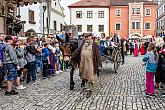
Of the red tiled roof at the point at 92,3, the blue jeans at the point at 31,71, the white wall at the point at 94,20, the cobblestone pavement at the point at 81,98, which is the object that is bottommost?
the cobblestone pavement at the point at 81,98

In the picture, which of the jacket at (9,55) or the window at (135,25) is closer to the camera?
the jacket at (9,55)

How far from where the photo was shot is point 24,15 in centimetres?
3431

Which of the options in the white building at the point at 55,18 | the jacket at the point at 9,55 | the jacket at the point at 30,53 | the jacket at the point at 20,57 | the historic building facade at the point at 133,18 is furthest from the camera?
the historic building facade at the point at 133,18

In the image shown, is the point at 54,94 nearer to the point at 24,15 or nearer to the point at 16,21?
the point at 16,21

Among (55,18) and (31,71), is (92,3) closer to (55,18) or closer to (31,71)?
(55,18)

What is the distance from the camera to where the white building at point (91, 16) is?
7056cm

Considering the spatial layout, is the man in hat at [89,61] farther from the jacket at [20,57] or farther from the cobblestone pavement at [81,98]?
the jacket at [20,57]

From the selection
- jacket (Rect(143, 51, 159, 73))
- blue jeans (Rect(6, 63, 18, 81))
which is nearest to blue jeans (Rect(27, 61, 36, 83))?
blue jeans (Rect(6, 63, 18, 81))

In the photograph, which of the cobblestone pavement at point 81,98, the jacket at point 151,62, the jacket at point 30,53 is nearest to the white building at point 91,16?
the jacket at point 30,53

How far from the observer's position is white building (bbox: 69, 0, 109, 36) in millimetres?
70562

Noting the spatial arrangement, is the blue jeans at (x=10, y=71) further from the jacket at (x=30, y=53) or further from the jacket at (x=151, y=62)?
the jacket at (x=151, y=62)

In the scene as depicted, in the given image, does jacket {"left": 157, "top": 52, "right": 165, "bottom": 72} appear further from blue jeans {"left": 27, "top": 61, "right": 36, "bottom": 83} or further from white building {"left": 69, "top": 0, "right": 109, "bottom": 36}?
white building {"left": 69, "top": 0, "right": 109, "bottom": 36}

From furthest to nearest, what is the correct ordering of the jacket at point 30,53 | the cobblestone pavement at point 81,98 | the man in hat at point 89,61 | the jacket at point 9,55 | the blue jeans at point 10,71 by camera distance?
the jacket at point 30,53 → the blue jeans at point 10,71 → the jacket at point 9,55 → the man in hat at point 89,61 → the cobblestone pavement at point 81,98

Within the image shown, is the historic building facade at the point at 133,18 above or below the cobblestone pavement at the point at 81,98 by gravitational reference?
above
